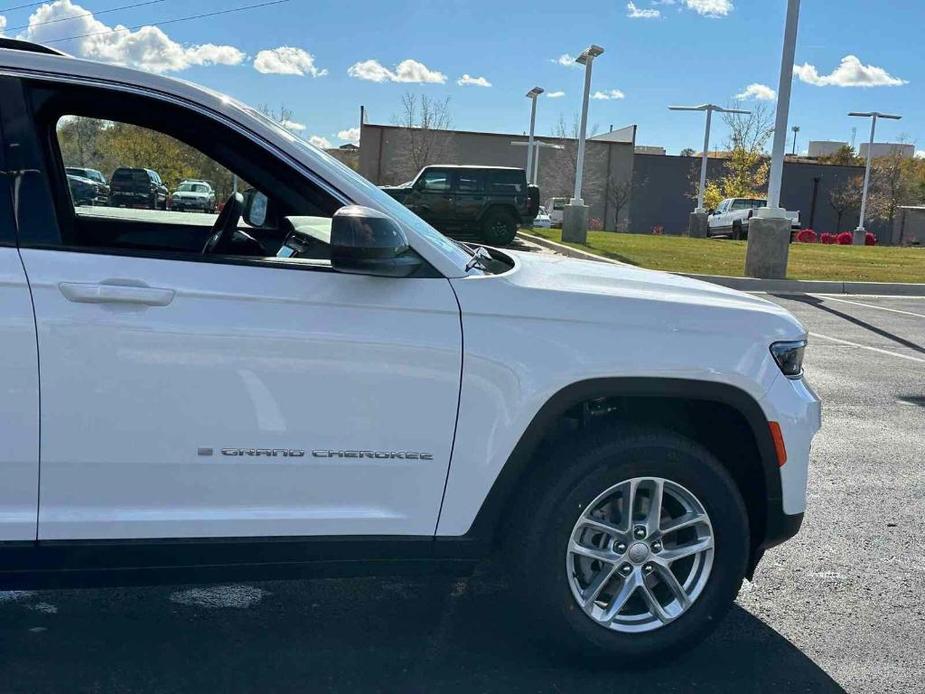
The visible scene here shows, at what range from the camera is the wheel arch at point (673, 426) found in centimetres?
301

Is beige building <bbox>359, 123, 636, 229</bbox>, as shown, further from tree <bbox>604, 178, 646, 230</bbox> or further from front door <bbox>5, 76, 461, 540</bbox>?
front door <bbox>5, 76, 461, 540</bbox>

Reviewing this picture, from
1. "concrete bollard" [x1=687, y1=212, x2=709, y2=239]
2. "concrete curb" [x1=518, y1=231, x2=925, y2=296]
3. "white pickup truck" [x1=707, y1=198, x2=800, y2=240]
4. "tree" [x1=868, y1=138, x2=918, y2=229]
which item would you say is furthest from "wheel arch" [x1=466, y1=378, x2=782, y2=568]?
"tree" [x1=868, y1=138, x2=918, y2=229]

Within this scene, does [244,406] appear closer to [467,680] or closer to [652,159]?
[467,680]

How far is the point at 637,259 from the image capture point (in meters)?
19.7

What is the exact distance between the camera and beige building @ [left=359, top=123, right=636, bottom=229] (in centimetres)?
6144

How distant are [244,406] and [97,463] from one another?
17.2 inches

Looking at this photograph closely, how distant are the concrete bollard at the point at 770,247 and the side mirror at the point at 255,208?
14.5 meters

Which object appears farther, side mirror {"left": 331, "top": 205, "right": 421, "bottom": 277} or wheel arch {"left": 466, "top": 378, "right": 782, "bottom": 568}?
wheel arch {"left": 466, "top": 378, "right": 782, "bottom": 568}

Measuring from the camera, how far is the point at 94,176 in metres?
3.55

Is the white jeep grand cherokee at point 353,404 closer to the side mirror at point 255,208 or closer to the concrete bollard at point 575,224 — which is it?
the side mirror at point 255,208

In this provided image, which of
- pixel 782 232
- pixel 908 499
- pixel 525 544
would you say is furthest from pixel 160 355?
pixel 782 232

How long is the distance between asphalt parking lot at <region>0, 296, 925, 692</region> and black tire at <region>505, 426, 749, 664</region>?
142 millimetres

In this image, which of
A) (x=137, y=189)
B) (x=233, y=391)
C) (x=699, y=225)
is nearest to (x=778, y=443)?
(x=233, y=391)

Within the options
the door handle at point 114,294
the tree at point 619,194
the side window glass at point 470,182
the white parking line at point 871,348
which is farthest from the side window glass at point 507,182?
the tree at point 619,194
